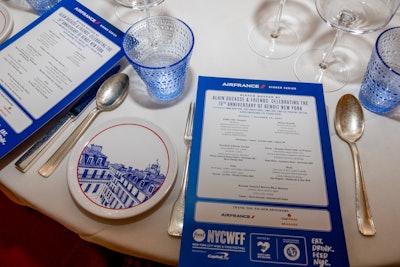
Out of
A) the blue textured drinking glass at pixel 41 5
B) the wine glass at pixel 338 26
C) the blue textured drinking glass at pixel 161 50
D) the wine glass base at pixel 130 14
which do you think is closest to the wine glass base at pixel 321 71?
the wine glass at pixel 338 26

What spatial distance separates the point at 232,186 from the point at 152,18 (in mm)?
318

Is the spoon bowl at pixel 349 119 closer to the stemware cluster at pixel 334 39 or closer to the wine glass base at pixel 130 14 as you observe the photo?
the stemware cluster at pixel 334 39

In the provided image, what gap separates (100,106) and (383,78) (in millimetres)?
456

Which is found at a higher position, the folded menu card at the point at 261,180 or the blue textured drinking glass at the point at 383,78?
the blue textured drinking glass at the point at 383,78

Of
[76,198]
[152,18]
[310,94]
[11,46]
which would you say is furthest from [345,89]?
→ [11,46]

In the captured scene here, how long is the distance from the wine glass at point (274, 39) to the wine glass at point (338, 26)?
0.12 ft

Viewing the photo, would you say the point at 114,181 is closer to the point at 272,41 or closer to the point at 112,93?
the point at 112,93

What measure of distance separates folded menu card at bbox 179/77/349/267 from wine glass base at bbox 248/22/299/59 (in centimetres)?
9

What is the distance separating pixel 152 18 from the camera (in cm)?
56

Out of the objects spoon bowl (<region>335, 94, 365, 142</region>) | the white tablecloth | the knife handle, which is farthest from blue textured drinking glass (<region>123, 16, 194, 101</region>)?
spoon bowl (<region>335, 94, 365, 142</region>)

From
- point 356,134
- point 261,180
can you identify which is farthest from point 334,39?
point 261,180

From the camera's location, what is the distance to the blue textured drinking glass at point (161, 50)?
0.51 meters

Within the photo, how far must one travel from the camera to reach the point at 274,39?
0.64 meters

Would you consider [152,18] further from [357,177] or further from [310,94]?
[357,177]
